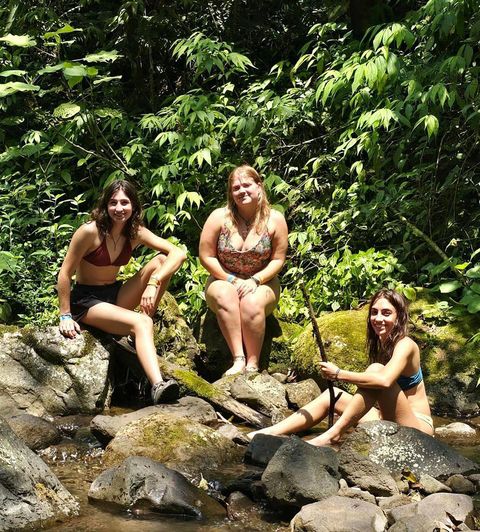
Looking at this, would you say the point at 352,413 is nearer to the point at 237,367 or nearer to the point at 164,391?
the point at 164,391

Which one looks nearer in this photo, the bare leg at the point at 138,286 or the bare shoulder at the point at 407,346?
the bare shoulder at the point at 407,346

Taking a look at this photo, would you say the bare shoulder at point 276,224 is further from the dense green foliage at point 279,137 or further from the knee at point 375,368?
the knee at point 375,368

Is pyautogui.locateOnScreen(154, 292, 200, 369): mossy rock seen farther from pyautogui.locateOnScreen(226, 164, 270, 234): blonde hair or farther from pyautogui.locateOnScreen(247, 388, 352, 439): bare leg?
pyautogui.locateOnScreen(247, 388, 352, 439): bare leg

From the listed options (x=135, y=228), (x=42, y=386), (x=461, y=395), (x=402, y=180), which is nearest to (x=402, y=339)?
(x=461, y=395)

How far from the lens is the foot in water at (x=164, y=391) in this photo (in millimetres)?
5918

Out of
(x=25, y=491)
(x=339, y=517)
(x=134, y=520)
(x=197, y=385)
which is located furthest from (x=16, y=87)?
(x=197, y=385)

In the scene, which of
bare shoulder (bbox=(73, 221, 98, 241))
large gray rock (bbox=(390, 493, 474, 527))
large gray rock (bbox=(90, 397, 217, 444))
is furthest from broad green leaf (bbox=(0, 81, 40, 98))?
bare shoulder (bbox=(73, 221, 98, 241))

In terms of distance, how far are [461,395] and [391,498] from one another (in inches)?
101

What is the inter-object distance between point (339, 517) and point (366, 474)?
2.07 feet

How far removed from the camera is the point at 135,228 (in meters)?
6.56

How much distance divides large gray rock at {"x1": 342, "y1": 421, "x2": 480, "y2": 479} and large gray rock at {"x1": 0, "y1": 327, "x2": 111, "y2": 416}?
230 cm

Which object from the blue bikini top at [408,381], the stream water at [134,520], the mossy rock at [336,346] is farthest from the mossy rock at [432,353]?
the stream water at [134,520]

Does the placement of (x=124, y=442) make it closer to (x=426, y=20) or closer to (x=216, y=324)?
(x=216, y=324)

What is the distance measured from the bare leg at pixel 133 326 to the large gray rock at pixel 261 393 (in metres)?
0.67
